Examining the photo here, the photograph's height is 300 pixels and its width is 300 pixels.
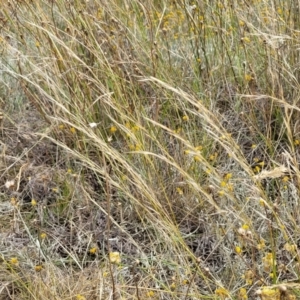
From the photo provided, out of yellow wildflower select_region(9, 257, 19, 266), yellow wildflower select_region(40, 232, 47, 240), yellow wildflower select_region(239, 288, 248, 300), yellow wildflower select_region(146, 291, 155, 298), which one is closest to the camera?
yellow wildflower select_region(239, 288, 248, 300)

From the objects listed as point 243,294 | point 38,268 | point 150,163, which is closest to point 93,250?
point 38,268

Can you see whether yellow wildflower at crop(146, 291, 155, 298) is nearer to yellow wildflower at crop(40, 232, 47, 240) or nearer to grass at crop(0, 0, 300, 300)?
grass at crop(0, 0, 300, 300)

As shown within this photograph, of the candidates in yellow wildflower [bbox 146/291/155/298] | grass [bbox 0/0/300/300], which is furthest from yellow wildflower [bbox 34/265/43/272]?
yellow wildflower [bbox 146/291/155/298]

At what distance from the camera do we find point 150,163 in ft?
5.75

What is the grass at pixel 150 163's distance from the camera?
1.50 m

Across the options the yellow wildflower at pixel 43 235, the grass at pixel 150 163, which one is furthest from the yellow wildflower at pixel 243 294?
the yellow wildflower at pixel 43 235

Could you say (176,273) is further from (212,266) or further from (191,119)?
(191,119)

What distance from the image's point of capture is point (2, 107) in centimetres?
233

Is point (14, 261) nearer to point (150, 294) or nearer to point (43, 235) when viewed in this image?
point (43, 235)

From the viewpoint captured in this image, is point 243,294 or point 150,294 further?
point 150,294

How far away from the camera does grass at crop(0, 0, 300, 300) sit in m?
1.50

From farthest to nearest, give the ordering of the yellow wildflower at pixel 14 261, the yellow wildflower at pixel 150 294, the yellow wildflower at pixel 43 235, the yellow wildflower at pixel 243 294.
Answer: the yellow wildflower at pixel 43 235, the yellow wildflower at pixel 14 261, the yellow wildflower at pixel 150 294, the yellow wildflower at pixel 243 294

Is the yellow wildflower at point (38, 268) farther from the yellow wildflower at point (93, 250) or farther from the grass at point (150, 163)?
the yellow wildflower at point (93, 250)

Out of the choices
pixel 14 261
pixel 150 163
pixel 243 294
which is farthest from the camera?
pixel 150 163
